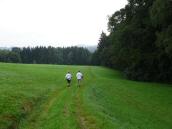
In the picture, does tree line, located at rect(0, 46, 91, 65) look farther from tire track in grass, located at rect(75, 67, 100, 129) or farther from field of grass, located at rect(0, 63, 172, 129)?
tire track in grass, located at rect(75, 67, 100, 129)

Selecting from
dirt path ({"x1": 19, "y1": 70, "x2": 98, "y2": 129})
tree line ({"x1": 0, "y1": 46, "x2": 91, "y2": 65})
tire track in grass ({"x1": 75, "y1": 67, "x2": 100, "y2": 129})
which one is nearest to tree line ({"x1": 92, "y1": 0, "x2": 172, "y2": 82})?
dirt path ({"x1": 19, "y1": 70, "x2": 98, "y2": 129})

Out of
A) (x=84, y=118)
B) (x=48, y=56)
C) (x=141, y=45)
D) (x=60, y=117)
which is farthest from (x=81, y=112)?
(x=48, y=56)

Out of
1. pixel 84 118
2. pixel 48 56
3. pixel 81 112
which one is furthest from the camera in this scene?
pixel 48 56

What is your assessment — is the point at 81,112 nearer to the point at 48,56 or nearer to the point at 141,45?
the point at 141,45

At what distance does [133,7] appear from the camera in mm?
63656

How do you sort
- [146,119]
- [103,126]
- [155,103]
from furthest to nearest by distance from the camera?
[155,103], [146,119], [103,126]

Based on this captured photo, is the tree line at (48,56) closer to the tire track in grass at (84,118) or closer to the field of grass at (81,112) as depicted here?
the field of grass at (81,112)

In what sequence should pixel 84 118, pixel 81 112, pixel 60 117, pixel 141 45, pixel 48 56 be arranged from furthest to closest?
pixel 48 56 → pixel 141 45 → pixel 81 112 → pixel 60 117 → pixel 84 118

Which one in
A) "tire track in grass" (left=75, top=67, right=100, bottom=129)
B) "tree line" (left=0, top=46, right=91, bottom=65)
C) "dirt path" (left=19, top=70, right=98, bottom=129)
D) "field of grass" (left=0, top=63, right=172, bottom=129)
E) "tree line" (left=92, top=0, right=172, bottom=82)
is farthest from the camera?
"tree line" (left=0, top=46, right=91, bottom=65)

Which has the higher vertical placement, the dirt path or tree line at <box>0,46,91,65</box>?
tree line at <box>0,46,91,65</box>

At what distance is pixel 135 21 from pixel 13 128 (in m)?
44.6

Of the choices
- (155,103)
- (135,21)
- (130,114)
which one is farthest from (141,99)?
(135,21)

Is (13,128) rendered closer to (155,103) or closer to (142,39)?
(155,103)

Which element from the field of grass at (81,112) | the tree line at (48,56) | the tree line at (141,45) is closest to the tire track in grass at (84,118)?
the field of grass at (81,112)
